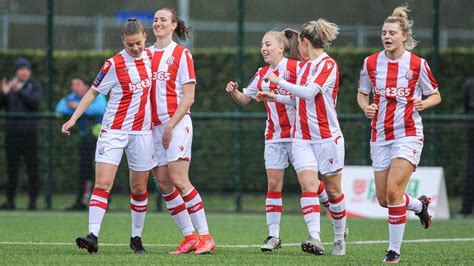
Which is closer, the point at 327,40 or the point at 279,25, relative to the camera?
the point at 327,40

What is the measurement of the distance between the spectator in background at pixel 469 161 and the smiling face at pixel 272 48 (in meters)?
5.87

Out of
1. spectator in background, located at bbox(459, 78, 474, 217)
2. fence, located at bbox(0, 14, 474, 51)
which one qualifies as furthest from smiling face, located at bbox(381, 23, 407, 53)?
fence, located at bbox(0, 14, 474, 51)

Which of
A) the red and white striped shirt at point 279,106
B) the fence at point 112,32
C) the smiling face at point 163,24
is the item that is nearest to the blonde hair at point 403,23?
the red and white striped shirt at point 279,106

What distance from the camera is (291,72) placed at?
32.7 feet

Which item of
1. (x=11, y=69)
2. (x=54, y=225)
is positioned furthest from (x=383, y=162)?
(x=11, y=69)

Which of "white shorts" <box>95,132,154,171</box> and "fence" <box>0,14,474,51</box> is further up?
"fence" <box>0,14,474,51</box>

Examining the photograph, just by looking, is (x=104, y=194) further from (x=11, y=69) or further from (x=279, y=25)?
(x=11, y=69)

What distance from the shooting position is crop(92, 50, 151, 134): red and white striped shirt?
923 cm

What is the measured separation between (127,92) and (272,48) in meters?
1.45

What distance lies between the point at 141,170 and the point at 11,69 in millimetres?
9963

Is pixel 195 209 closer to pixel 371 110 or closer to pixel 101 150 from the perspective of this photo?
pixel 101 150

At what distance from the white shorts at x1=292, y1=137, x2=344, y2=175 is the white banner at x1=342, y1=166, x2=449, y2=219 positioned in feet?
17.2

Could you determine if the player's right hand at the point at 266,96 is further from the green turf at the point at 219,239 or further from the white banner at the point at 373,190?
the white banner at the point at 373,190

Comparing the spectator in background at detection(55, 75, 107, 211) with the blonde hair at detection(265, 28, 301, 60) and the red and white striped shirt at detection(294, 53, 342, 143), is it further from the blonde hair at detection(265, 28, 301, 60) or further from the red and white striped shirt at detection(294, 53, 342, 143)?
the red and white striped shirt at detection(294, 53, 342, 143)
